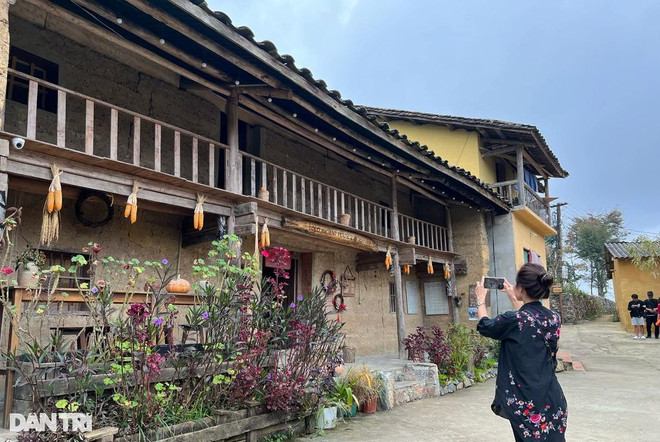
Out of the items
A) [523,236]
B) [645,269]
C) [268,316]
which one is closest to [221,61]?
[268,316]

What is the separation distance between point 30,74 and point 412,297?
1129 centimetres

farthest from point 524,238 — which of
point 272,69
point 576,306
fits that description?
point 576,306

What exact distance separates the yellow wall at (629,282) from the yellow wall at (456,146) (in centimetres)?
806

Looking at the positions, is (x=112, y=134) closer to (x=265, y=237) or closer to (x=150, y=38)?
(x=150, y=38)

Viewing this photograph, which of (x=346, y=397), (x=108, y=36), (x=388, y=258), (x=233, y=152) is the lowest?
(x=346, y=397)

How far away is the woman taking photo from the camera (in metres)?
2.95

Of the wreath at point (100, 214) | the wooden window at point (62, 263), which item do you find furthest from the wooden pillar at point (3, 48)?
the wooden window at point (62, 263)

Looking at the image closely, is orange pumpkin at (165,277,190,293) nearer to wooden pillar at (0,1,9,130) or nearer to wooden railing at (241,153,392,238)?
wooden railing at (241,153,392,238)

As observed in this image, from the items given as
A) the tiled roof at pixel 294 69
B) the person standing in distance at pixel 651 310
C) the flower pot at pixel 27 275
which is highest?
the tiled roof at pixel 294 69

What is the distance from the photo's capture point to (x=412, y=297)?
1471 centimetres

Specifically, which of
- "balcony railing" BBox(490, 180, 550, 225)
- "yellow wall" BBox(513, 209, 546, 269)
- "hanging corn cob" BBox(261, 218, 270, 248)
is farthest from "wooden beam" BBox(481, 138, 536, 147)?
"hanging corn cob" BBox(261, 218, 270, 248)

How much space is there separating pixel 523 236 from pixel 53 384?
1425cm

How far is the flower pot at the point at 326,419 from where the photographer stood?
569cm

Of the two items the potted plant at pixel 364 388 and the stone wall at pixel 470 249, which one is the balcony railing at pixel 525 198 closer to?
the stone wall at pixel 470 249
